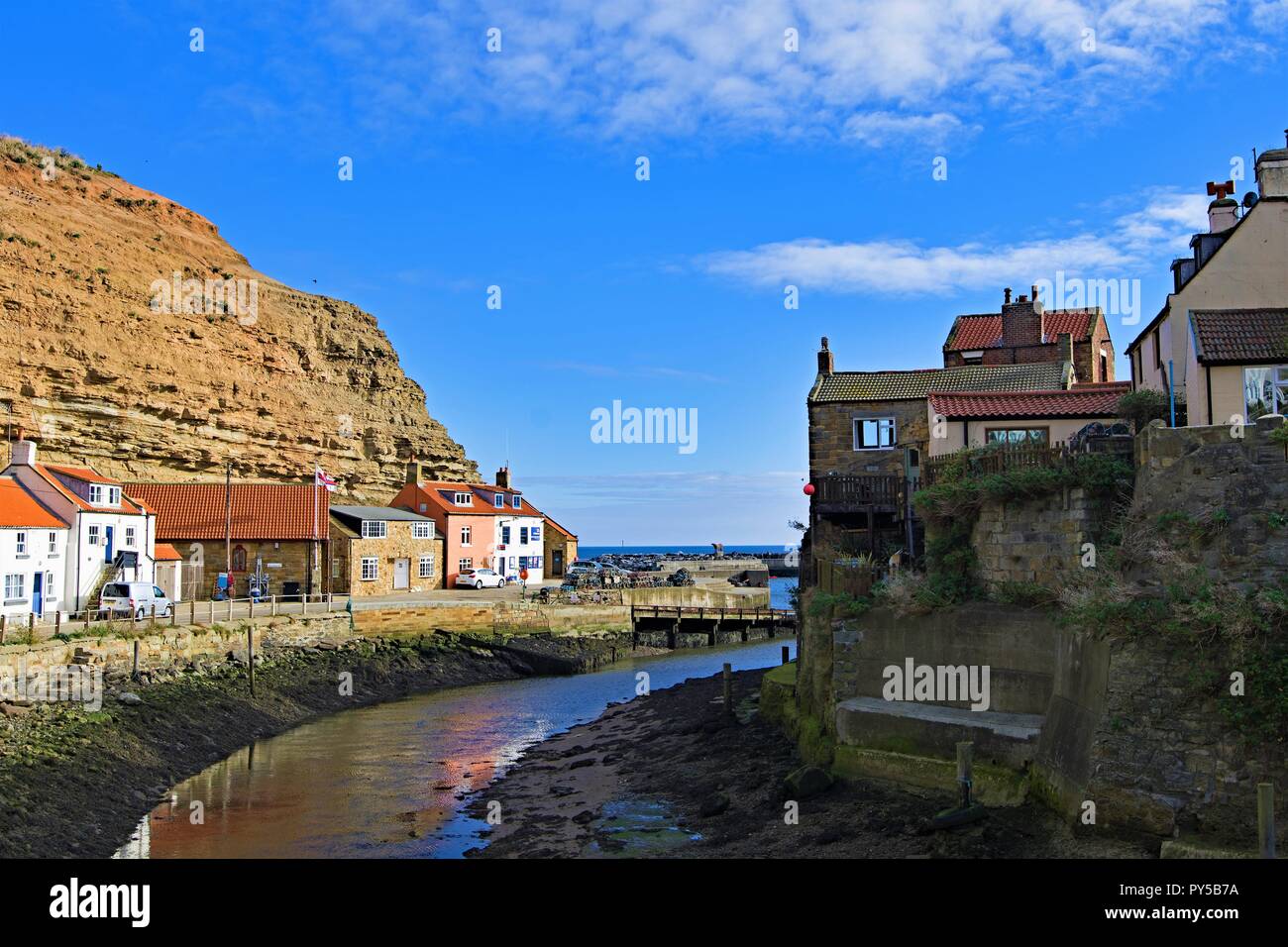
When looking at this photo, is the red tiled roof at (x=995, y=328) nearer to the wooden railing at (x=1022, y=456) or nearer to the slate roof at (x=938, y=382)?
the slate roof at (x=938, y=382)

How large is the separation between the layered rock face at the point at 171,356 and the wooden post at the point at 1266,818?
2627 inches

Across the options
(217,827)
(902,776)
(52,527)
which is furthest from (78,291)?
(902,776)

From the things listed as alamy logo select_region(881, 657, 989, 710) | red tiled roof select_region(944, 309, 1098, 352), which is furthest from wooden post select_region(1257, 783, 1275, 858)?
red tiled roof select_region(944, 309, 1098, 352)

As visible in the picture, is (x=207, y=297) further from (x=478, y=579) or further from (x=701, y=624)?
(x=701, y=624)

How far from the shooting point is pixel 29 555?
36781 millimetres

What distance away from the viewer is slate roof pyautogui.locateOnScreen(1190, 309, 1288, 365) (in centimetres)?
1922

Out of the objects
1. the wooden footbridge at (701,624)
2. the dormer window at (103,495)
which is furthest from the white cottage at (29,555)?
the wooden footbridge at (701,624)

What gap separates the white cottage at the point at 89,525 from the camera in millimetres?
39688

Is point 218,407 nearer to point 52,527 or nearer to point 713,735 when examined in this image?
point 52,527

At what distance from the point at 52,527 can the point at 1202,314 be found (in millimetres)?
39124

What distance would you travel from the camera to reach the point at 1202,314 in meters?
20.6
